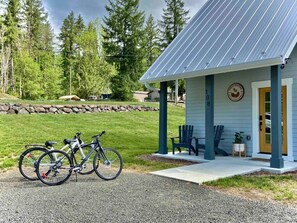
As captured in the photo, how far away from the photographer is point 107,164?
592 cm

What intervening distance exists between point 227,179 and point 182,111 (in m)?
17.5

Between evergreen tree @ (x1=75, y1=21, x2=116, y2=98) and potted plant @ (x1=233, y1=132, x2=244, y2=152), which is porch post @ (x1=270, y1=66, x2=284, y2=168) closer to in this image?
potted plant @ (x1=233, y1=132, x2=244, y2=152)

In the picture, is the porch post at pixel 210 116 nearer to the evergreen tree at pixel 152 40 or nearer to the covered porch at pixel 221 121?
the covered porch at pixel 221 121

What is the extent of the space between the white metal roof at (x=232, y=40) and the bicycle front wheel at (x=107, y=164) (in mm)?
3005

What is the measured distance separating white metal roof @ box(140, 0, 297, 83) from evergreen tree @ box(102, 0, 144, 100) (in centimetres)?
2128

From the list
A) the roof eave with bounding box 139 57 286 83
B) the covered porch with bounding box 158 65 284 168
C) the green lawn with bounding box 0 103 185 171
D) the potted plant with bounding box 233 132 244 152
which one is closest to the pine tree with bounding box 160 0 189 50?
the green lawn with bounding box 0 103 185 171

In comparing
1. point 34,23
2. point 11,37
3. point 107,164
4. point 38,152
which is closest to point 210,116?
point 107,164

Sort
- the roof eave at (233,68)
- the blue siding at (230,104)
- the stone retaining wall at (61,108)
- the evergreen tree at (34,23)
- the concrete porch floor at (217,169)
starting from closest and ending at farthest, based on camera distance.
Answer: the concrete porch floor at (217,169), the roof eave at (233,68), the blue siding at (230,104), the stone retaining wall at (61,108), the evergreen tree at (34,23)

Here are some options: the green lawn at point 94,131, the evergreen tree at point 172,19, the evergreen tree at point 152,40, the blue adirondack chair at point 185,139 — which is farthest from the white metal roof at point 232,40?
the evergreen tree at point 152,40

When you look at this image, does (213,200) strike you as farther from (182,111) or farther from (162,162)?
(182,111)

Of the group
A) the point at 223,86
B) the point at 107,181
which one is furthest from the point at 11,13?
the point at 107,181

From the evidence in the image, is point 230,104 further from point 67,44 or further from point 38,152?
point 67,44

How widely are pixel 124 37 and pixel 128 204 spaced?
93.2 feet

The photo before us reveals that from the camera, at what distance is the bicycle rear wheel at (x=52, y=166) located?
5453mm
